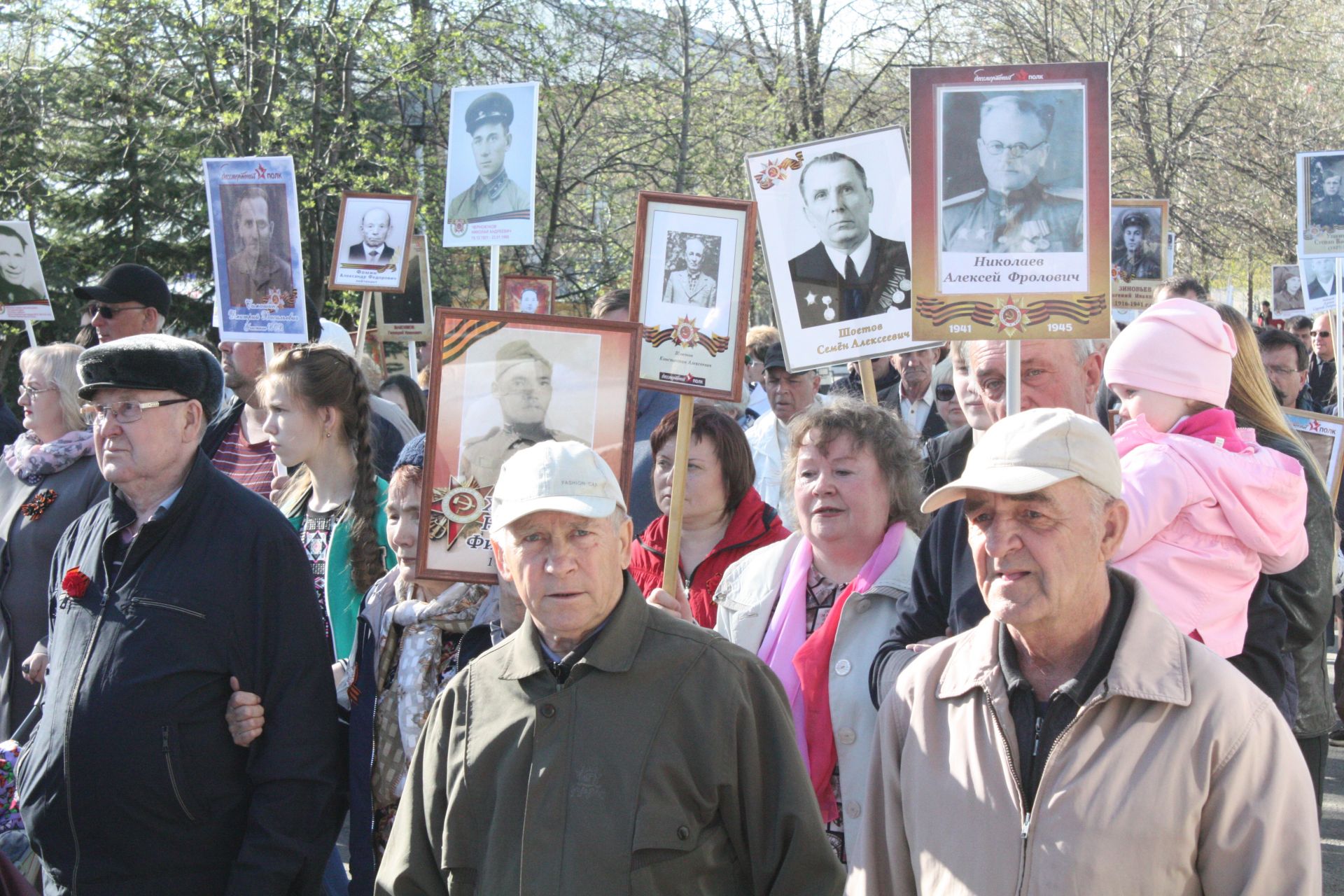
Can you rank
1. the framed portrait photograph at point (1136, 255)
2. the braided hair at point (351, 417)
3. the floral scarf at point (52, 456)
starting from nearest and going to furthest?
the braided hair at point (351, 417), the floral scarf at point (52, 456), the framed portrait photograph at point (1136, 255)

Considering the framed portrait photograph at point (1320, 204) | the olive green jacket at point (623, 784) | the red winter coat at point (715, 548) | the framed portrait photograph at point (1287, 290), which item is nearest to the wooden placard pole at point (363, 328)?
the red winter coat at point (715, 548)

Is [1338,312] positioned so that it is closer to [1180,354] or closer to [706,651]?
[1180,354]

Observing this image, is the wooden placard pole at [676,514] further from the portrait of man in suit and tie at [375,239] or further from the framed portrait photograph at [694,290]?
the portrait of man in suit and tie at [375,239]

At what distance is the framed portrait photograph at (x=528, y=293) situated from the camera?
39.2 ft

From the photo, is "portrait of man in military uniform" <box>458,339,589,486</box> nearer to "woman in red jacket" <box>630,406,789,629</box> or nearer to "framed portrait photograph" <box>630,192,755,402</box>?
"framed portrait photograph" <box>630,192,755,402</box>

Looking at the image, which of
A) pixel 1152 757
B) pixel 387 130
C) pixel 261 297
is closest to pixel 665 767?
pixel 1152 757

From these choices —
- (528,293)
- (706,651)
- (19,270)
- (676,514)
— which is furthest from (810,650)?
(528,293)

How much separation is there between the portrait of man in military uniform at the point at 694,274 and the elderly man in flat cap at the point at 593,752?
1458 mm

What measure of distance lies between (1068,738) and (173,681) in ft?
7.07

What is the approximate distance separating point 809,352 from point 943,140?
0.99 m

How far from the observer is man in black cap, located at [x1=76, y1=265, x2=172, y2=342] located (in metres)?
6.56

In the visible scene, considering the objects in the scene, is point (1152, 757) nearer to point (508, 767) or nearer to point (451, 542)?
point (508, 767)

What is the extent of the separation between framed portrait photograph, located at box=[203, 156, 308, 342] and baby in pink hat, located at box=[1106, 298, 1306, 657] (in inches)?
155

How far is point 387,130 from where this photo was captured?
19109mm
